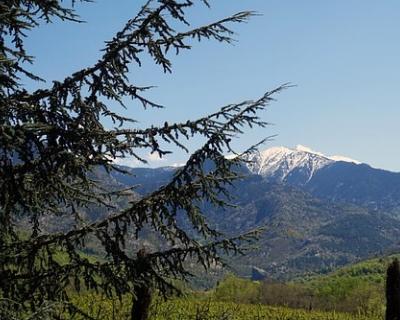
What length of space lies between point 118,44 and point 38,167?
4.82 feet

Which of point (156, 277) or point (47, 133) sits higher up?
point (47, 133)

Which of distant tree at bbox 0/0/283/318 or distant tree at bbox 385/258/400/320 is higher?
distant tree at bbox 0/0/283/318

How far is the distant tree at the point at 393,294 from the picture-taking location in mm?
19484

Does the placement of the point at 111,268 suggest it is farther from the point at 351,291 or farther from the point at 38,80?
the point at 351,291

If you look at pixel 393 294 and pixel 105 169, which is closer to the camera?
pixel 105 169

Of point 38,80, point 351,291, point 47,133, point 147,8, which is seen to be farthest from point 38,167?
point 351,291

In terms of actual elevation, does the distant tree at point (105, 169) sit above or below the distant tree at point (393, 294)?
above

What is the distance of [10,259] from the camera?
5.72 metres

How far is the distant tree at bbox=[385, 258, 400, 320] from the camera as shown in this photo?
63.9 ft

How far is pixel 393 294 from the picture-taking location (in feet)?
64.4

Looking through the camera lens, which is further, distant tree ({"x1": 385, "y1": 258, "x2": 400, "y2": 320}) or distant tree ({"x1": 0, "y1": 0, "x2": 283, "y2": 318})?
distant tree ({"x1": 385, "y1": 258, "x2": 400, "y2": 320})

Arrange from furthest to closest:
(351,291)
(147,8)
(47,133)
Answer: (351,291) < (147,8) < (47,133)

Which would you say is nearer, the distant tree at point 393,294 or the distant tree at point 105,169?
the distant tree at point 105,169

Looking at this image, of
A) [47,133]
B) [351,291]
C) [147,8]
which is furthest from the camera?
[351,291]
